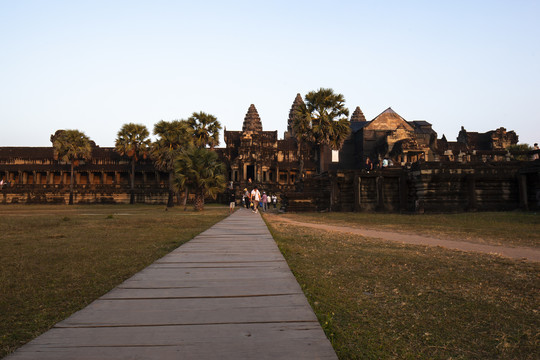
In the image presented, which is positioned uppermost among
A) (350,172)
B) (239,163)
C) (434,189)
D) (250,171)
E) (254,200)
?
(239,163)

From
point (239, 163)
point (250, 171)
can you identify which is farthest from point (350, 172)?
point (250, 171)

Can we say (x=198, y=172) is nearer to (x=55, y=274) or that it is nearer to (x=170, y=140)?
(x=170, y=140)

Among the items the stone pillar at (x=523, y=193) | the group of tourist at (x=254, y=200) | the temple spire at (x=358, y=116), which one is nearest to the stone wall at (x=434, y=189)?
the stone pillar at (x=523, y=193)

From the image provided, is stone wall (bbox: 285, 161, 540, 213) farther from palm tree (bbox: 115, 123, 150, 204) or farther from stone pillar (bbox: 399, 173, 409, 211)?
palm tree (bbox: 115, 123, 150, 204)

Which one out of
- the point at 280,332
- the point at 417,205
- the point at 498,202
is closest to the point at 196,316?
the point at 280,332

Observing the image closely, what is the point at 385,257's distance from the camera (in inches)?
278

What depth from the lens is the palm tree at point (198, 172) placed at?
1104 inches

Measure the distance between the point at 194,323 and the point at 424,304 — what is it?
2700 mm

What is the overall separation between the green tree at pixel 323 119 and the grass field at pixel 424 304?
26827 mm

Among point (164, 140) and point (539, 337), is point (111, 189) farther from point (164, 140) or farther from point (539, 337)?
point (539, 337)

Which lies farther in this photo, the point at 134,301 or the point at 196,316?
the point at 134,301

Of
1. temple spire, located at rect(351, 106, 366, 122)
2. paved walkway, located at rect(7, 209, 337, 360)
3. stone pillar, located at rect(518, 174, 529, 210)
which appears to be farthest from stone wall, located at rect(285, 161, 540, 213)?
temple spire, located at rect(351, 106, 366, 122)

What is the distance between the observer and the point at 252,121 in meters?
65.3

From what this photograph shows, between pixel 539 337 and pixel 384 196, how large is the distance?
25498 mm
